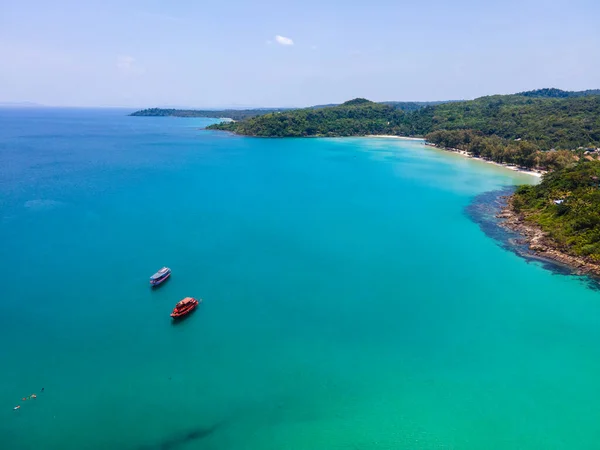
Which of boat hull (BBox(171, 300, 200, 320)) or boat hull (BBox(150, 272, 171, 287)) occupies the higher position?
boat hull (BBox(150, 272, 171, 287))

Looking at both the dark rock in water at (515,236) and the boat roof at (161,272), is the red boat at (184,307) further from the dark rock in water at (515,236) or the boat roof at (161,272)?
the dark rock in water at (515,236)

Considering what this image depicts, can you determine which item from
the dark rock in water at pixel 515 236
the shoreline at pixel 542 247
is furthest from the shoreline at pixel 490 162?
the shoreline at pixel 542 247

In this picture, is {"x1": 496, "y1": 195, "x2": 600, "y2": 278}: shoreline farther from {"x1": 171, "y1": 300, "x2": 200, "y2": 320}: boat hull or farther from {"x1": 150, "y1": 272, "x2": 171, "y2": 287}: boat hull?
{"x1": 150, "y1": 272, "x2": 171, "y2": 287}: boat hull

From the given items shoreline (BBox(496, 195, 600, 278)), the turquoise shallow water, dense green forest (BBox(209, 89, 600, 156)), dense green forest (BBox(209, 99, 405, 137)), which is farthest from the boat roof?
dense green forest (BBox(209, 99, 405, 137))

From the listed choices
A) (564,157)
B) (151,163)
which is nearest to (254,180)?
(151,163)

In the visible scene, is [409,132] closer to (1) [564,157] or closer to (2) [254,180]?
(1) [564,157]

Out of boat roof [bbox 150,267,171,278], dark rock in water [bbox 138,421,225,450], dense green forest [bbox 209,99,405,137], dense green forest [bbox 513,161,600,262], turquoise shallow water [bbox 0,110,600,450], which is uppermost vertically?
dense green forest [bbox 209,99,405,137]

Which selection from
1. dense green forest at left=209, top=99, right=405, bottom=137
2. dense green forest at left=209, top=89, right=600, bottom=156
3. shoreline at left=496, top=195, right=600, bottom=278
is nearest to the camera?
shoreline at left=496, top=195, right=600, bottom=278
